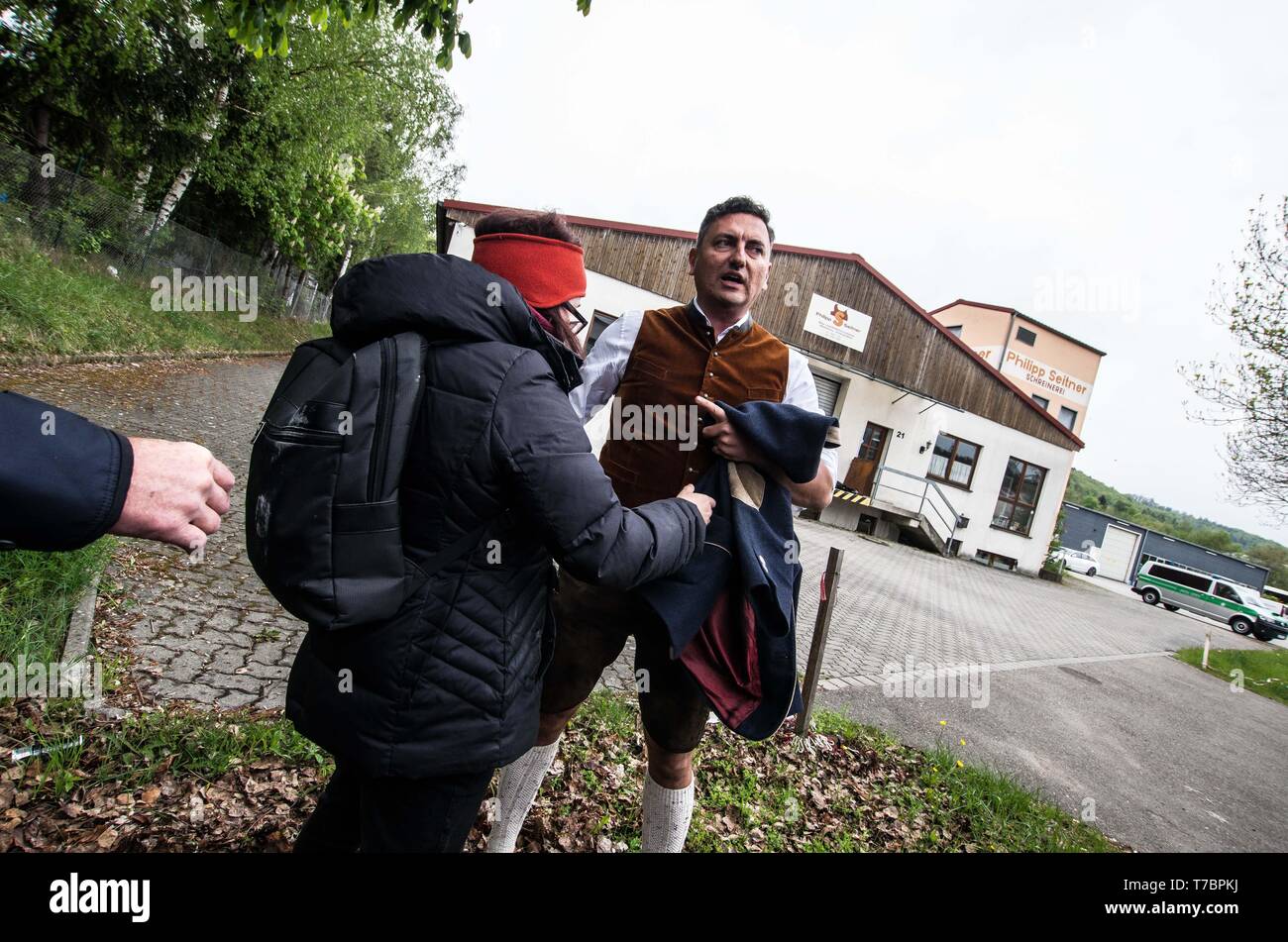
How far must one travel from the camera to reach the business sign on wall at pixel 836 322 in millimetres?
21797

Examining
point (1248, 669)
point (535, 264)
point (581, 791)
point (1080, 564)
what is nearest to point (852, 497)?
point (1248, 669)

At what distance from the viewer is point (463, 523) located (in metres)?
1.44

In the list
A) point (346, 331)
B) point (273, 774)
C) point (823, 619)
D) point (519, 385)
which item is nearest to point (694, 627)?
point (519, 385)

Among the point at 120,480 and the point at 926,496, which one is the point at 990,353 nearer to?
the point at 926,496

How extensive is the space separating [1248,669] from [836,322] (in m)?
14.4

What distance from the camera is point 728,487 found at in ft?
6.95

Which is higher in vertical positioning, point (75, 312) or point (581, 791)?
point (75, 312)

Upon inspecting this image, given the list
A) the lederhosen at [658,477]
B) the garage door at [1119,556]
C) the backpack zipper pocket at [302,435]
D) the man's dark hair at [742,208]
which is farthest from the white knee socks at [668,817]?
the garage door at [1119,556]

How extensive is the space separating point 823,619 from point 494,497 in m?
3.73
